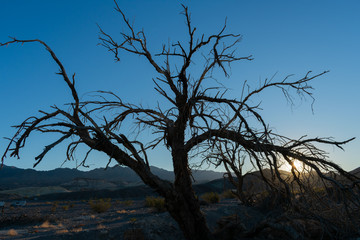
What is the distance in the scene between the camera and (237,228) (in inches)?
258

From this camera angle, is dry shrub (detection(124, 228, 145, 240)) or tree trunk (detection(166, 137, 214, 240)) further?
dry shrub (detection(124, 228, 145, 240))

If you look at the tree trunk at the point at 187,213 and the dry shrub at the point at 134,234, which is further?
the dry shrub at the point at 134,234

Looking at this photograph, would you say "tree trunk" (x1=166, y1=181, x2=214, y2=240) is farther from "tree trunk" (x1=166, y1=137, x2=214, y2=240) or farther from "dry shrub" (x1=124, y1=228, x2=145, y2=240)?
"dry shrub" (x1=124, y1=228, x2=145, y2=240)

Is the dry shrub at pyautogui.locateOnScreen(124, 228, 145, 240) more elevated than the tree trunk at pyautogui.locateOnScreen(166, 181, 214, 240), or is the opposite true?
the tree trunk at pyautogui.locateOnScreen(166, 181, 214, 240)

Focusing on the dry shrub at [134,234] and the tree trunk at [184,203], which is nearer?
the tree trunk at [184,203]

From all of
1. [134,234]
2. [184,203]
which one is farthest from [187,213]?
[134,234]

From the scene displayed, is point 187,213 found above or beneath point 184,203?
beneath

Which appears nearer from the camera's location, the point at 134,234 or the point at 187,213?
the point at 187,213

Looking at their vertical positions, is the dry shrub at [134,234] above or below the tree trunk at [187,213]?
below

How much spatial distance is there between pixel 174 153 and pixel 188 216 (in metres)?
1.27

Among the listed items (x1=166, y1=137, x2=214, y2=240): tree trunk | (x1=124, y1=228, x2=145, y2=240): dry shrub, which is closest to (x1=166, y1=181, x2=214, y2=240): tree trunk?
(x1=166, y1=137, x2=214, y2=240): tree trunk

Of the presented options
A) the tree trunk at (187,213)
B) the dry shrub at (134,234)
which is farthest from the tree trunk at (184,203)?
the dry shrub at (134,234)

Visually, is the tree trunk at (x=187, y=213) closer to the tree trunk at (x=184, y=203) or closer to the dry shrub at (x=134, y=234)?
the tree trunk at (x=184, y=203)

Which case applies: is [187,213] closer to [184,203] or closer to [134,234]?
[184,203]
